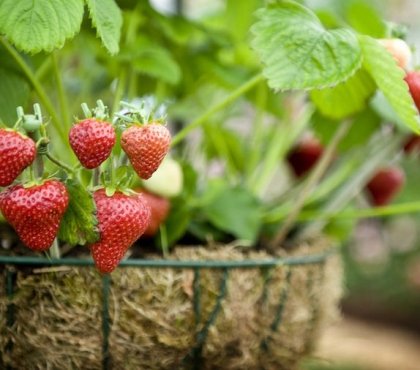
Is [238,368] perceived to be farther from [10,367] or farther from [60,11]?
[60,11]

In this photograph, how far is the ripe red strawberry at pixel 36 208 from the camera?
0.52 metres

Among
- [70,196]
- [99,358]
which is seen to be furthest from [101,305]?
[70,196]

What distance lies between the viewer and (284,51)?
597 mm

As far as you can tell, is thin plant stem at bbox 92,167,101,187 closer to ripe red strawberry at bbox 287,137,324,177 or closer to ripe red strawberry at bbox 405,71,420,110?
ripe red strawberry at bbox 405,71,420,110

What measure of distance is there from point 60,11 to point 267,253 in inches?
15.3

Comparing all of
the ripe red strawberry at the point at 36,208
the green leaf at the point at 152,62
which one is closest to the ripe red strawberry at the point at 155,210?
the green leaf at the point at 152,62

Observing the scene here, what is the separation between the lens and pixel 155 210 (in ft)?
2.56

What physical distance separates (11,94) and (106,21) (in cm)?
13

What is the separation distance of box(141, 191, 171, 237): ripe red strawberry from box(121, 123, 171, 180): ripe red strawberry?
0.80 ft

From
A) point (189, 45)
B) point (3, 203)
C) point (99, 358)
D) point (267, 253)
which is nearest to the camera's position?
point (3, 203)

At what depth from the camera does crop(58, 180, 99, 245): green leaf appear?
0.54 metres

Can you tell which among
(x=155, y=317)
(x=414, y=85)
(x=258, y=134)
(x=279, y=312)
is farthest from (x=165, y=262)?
(x=258, y=134)

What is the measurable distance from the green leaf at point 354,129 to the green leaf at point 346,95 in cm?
16

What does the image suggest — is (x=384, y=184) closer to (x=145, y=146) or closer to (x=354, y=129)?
(x=354, y=129)
